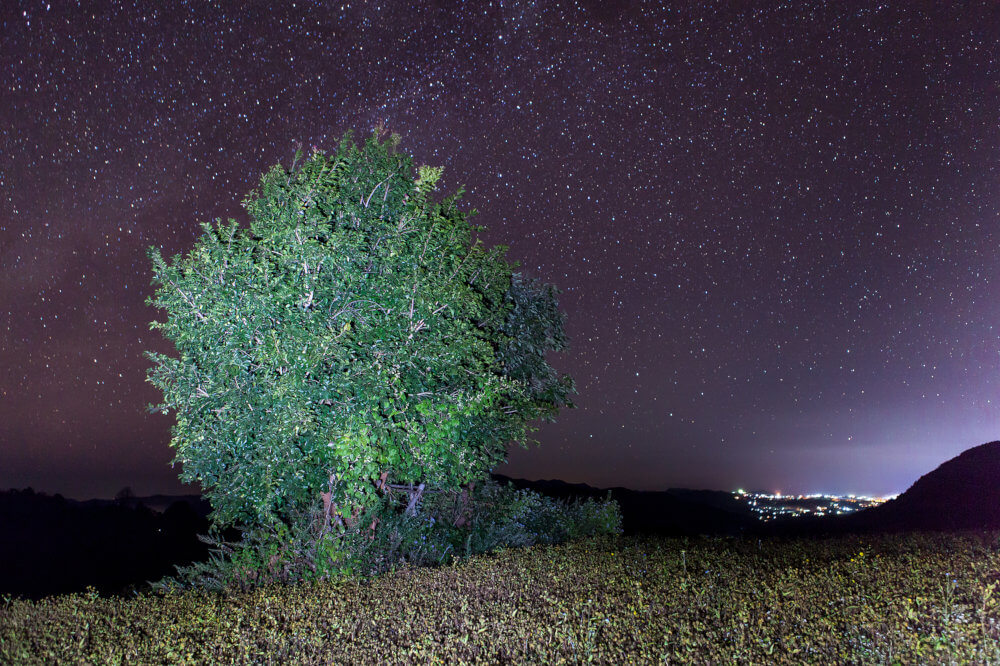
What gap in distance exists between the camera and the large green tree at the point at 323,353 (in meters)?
8.39

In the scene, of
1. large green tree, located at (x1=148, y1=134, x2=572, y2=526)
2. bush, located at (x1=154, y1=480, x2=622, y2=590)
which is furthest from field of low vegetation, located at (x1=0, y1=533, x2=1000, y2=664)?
large green tree, located at (x1=148, y1=134, x2=572, y2=526)

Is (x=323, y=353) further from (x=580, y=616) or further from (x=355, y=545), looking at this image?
(x=580, y=616)

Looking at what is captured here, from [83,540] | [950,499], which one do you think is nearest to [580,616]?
[950,499]

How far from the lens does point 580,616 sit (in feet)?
17.6

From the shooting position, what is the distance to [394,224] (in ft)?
34.6

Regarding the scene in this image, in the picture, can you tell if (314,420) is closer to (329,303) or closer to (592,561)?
(329,303)

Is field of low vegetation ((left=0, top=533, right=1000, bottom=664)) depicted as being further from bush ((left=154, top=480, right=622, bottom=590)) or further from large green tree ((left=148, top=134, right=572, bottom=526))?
large green tree ((left=148, top=134, right=572, bottom=526))

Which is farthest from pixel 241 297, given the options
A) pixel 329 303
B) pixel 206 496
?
pixel 206 496

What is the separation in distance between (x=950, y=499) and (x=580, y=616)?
32987mm

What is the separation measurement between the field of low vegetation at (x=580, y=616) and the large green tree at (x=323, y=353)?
1.89 meters

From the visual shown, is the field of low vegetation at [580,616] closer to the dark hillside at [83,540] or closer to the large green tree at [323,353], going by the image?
the large green tree at [323,353]

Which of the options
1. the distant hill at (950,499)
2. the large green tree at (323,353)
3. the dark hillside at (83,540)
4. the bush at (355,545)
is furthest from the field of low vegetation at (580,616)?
the dark hillside at (83,540)

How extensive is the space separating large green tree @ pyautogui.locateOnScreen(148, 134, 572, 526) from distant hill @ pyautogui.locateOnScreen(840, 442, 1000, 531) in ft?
72.6

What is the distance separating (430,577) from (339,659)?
2.56 meters
